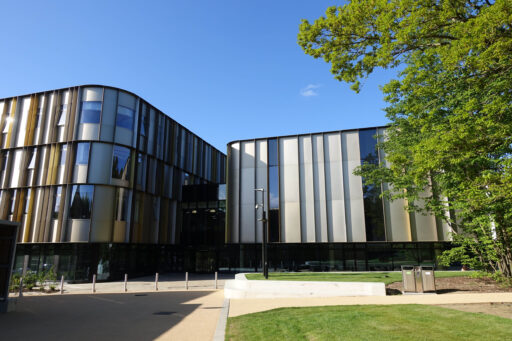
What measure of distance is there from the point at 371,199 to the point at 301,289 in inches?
563

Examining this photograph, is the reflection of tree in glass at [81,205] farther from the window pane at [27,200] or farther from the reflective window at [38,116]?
the reflective window at [38,116]

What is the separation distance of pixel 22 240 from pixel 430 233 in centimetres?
3263

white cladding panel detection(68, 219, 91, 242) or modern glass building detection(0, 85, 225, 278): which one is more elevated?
modern glass building detection(0, 85, 225, 278)

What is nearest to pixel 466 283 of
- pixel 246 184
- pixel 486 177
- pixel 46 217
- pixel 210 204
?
pixel 486 177

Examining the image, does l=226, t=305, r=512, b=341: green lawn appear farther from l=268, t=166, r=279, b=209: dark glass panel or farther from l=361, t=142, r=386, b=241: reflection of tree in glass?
l=268, t=166, r=279, b=209: dark glass panel

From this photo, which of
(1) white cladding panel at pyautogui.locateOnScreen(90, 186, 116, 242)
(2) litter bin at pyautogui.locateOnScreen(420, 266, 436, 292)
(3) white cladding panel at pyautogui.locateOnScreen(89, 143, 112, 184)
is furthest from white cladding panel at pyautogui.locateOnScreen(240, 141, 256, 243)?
(2) litter bin at pyautogui.locateOnScreen(420, 266, 436, 292)

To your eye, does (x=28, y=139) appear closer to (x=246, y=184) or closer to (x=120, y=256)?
(x=120, y=256)

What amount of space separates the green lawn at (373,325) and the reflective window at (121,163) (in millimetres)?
20502

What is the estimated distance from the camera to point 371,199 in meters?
26.9

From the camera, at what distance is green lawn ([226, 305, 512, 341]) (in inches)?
295

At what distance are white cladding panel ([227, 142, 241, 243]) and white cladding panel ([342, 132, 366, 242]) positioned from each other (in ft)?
31.8

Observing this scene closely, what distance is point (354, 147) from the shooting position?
91.8 ft

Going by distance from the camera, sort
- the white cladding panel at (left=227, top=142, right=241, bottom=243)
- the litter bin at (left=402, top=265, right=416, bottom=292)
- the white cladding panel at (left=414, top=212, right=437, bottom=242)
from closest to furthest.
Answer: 1. the litter bin at (left=402, top=265, right=416, bottom=292)
2. the white cladding panel at (left=414, top=212, right=437, bottom=242)
3. the white cladding panel at (left=227, top=142, right=241, bottom=243)

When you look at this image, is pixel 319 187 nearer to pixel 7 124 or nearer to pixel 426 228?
pixel 426 228
